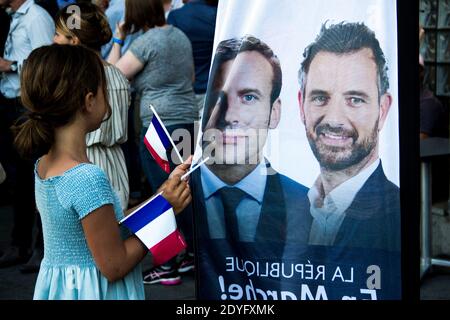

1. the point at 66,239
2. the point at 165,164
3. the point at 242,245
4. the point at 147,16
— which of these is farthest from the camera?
the point at 147,16

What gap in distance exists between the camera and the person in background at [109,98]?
15.7 feet

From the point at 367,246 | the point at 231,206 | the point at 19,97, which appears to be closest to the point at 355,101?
the point at 367,246

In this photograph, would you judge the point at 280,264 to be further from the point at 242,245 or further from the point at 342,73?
the point at 342,73

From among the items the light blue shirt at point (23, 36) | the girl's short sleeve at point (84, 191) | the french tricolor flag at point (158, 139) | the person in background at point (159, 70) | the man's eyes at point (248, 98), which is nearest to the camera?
the girl's short sleeve at point (84, 191)

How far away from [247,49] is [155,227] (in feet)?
3.20

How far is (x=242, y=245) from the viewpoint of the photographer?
353 centimetres

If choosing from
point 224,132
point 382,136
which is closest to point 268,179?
point 224,132

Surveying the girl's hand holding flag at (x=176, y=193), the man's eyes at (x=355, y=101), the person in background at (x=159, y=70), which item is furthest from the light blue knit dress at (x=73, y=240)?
the person in background at (x=159, y=70)

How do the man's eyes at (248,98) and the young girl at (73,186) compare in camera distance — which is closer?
the young girl at (73,186)

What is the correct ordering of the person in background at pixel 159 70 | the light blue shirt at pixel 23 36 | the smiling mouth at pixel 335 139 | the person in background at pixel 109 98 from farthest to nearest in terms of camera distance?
→ the light blue shirt at pixel 23 36
the person in background at pixel 159 70
the person in background at pixel 109 98
the smiling mouth at pixel 335 139

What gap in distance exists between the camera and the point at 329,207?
3.41 m

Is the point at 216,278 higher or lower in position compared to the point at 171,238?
lower

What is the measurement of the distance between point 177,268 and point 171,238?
10.6ft

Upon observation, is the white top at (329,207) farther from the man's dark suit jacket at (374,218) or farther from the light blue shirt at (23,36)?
the light blue shirt at (23,36)
